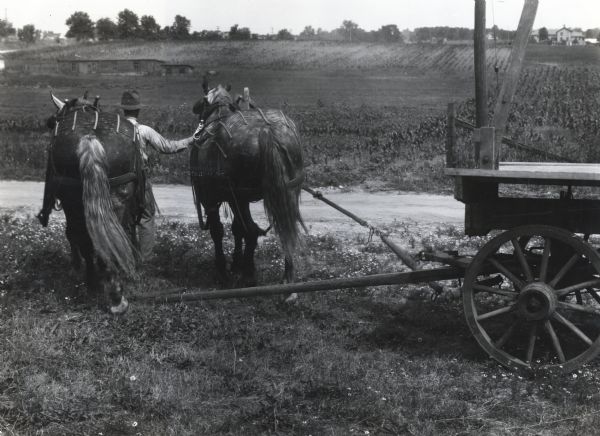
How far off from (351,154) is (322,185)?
1.97m

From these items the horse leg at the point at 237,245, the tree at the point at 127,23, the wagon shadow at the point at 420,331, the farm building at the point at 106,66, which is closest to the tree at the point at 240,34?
the farm building at the point at 106,66

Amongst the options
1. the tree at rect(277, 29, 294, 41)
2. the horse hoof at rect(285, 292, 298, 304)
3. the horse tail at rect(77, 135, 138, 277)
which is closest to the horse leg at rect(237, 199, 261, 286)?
the horse hoof at rect(285, 292, 298, 304)


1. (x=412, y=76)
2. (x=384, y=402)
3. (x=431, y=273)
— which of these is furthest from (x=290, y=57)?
(x=384, y=402)

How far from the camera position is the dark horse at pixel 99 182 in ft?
17.5

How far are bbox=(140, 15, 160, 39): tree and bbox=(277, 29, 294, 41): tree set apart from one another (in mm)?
4535

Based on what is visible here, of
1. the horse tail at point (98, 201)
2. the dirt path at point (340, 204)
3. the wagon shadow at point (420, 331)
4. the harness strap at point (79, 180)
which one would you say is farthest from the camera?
the dirt path at point (340, 204)

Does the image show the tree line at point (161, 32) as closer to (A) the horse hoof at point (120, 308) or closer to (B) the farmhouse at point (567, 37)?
(B) the farmhouse at point (567, 37)

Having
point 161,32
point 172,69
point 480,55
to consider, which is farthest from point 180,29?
point 480,55

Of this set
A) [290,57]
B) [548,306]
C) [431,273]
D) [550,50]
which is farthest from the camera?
[550,50]

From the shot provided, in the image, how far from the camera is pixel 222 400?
161 inches

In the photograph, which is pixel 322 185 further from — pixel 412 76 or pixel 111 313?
pixel 111 313

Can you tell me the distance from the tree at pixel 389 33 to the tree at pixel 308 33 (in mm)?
3277

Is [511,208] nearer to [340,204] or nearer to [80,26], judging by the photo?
[340,204]

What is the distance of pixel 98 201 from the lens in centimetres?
534
